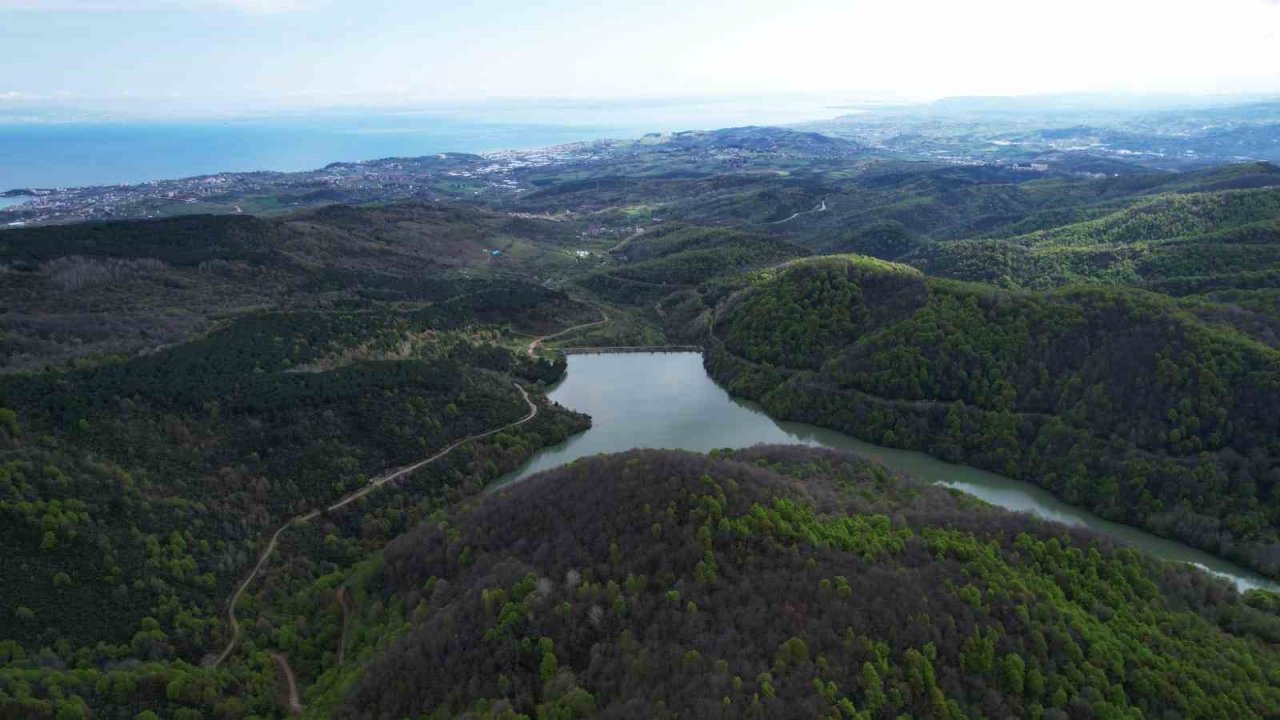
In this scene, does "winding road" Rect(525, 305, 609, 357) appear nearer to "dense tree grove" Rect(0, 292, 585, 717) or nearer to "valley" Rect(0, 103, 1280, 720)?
"valley" Rect(0, 103, 1280, 720)

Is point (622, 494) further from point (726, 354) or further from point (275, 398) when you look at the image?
point (726, 354)

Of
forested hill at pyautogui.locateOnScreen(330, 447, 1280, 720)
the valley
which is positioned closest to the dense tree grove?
the valley

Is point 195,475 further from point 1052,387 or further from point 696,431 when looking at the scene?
point 1052,387

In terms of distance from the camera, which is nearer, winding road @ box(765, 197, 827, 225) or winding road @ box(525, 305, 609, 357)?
winding road @ box(525, 305, 609, 357)

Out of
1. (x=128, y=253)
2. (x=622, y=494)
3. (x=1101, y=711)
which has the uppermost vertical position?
(x=128, y=253)

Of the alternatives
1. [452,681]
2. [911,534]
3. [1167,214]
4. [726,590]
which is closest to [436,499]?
[452,681]

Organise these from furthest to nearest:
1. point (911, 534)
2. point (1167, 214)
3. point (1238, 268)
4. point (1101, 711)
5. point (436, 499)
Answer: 1. point (1167, 214)
2. point (1238, 268)
3. point (436, 499)
4. point (911, 534)
5. point (1101, 711)

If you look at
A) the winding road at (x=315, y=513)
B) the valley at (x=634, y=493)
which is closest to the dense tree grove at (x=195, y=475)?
the valley at (x=634, y=493)
